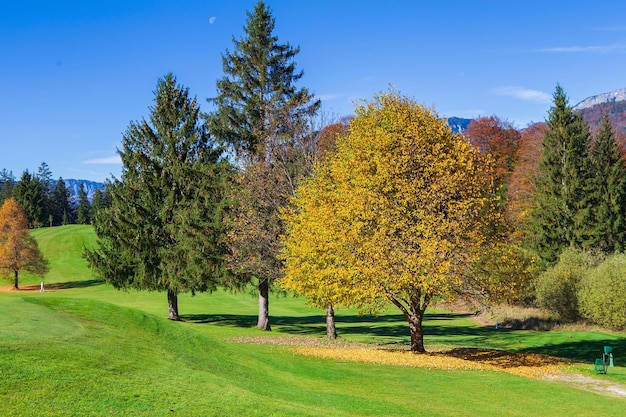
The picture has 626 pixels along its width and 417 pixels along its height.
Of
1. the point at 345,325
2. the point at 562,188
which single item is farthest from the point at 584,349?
the point at 562,188

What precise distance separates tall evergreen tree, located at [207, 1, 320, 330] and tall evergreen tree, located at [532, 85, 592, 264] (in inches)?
1167

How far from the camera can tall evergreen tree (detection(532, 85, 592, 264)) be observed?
5231 centimetres

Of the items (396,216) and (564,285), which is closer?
(396,216)

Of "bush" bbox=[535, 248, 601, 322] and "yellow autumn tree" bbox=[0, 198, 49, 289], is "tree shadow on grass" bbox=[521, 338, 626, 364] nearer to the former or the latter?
"bush" bbox=[535, 248, 601, 322]

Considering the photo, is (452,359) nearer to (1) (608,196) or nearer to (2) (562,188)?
(2) (562,188)

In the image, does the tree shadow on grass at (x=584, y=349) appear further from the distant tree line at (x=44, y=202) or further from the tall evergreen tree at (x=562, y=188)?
the distant tree line at (x=44, y=202)

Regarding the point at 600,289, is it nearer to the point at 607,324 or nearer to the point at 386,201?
the point at 607,324

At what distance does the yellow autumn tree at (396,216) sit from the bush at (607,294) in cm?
1909

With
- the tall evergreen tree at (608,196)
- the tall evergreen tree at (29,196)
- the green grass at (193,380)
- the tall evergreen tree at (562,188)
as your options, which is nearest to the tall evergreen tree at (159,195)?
the green grass at (193,380)

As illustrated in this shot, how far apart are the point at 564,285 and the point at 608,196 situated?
56.9 ft

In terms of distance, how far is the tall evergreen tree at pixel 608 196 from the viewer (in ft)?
172

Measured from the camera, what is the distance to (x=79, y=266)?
83.2m

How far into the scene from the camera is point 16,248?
6525 centimetres

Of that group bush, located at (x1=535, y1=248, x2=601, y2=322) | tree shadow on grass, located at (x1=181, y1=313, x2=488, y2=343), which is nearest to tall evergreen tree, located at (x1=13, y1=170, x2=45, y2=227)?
tree shadow on grass, located at (x1=181, y1=313, x2=488, y2=343)
